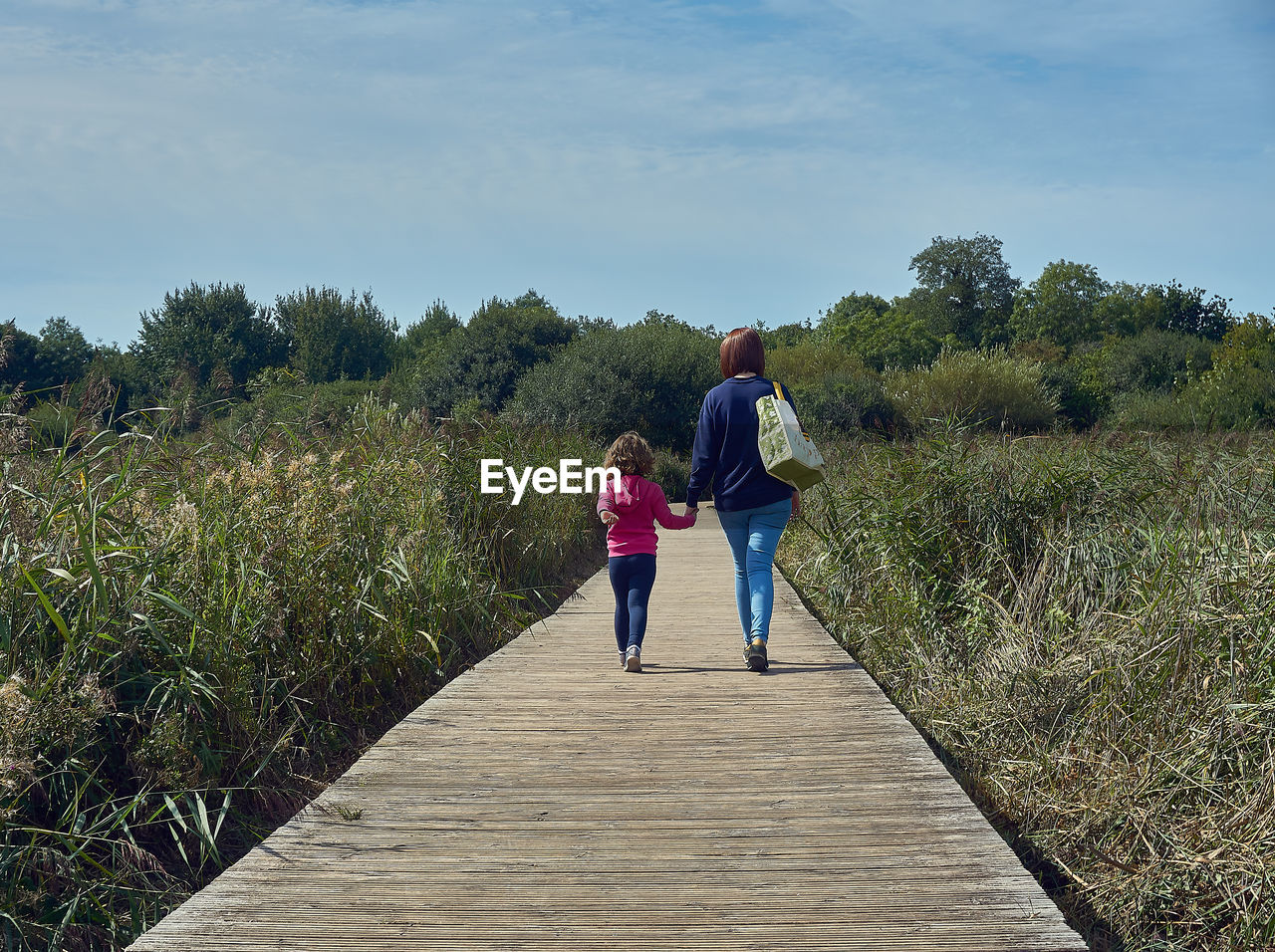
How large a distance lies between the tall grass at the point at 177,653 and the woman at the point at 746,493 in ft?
5.30

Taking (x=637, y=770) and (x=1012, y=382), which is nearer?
(x=637, y=770)

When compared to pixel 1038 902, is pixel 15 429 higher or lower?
higher

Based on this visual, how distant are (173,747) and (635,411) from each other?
18.2 m

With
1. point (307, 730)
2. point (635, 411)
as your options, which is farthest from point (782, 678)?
point (635, 411)

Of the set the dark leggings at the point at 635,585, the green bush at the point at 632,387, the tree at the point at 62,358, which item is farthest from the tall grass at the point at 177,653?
the tree at the point at 62,358

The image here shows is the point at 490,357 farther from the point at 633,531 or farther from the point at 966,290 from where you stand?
the point at 966,290

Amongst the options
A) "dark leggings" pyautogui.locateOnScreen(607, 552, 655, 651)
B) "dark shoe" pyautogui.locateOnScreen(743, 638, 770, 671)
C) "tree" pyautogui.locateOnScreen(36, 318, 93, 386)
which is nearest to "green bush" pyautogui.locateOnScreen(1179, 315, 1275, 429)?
"dark shoe" pyautogui.locateOnScreen(743, 638, 770, 671)

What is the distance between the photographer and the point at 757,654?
15.5ft

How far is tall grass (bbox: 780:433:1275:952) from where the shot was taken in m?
2.99

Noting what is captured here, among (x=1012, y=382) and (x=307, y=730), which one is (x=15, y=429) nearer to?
(x=307, y=730)

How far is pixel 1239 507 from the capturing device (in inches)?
187

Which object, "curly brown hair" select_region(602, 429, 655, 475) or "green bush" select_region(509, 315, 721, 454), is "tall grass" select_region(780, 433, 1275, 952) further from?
"green bush" select_region(509, 315, 721, 454)

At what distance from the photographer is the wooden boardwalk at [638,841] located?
7.12 feet

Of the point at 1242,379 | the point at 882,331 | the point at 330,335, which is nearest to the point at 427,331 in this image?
the point at 330,335
